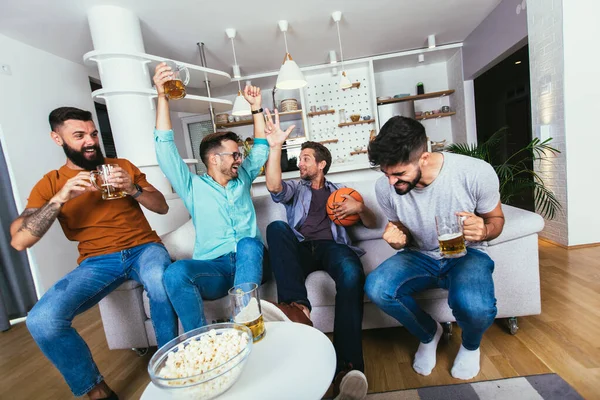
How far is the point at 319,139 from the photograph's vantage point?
509cm

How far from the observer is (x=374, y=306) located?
159 cm

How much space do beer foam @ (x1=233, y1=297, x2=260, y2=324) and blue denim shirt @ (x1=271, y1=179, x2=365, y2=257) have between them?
0.87m

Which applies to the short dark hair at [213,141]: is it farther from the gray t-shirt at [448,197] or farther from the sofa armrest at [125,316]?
the gray t-shirt at [448,197]

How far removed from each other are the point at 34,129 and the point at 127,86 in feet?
3.71

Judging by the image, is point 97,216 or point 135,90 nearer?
point 97,216

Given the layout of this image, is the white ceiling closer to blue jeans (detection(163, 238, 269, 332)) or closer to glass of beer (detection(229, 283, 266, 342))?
blue jeans (detection(163, 238, 269, 332))

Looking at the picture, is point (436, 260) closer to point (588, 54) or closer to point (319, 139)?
point (588, 54)

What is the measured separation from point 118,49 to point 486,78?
4.40m

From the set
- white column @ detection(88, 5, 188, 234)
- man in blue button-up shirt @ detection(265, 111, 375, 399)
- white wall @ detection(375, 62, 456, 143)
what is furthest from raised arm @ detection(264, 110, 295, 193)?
white wall @ detection(375, 62, 456, 143)

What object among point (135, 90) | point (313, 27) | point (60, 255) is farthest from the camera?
point (313, 27)

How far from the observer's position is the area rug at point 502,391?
1170 millimetres

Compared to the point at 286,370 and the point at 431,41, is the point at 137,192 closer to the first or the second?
the point at 286,370

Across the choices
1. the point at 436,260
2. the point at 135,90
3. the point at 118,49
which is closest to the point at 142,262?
the point at 436,260

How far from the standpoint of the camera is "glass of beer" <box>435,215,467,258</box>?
120 cm
